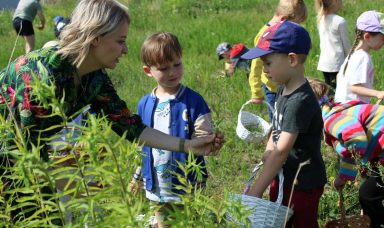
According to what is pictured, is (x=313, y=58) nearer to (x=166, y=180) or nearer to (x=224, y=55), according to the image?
(x=224, y=55)

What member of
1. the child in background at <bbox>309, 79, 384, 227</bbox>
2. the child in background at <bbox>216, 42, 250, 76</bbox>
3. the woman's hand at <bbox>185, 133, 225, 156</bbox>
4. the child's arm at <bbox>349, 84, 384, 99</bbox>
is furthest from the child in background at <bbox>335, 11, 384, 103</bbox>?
the child in background at <bbox>216, 42, 250, 76</bbox>

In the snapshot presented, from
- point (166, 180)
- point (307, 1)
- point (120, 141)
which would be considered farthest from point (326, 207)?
point (307, 1)

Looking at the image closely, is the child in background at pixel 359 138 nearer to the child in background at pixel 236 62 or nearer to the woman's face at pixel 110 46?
the woman's face at pixel 110 46

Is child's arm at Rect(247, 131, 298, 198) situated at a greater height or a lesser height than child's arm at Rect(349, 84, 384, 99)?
greater

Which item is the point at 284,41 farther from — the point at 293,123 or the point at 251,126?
the point at 251,126

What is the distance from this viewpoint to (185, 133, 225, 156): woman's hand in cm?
270

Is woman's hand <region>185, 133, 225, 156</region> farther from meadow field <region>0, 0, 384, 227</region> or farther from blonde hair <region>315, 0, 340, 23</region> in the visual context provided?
blonde hair <region>315, 0, 340, 23</region>

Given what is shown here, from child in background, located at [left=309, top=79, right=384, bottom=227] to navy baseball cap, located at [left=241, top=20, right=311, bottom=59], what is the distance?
49 cm

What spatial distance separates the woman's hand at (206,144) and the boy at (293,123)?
0.75ft

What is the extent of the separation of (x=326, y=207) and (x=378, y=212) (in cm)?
51

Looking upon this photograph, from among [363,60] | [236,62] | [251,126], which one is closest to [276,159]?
[251,126]

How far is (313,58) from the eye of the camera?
6770mm

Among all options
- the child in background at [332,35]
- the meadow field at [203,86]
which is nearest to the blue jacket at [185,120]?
the meadow field at [203,86]

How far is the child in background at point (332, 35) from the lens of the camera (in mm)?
4902
